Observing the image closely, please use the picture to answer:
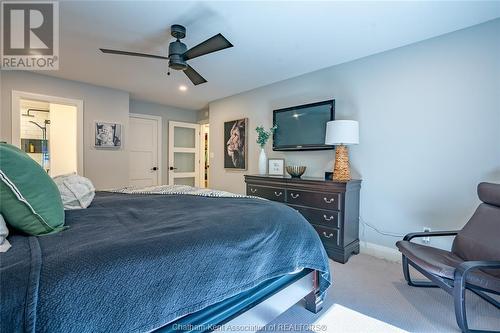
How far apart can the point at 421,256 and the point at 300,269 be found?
105 cm

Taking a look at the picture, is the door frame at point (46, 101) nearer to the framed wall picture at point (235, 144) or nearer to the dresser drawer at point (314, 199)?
the framed wall picture at point (235, 144)

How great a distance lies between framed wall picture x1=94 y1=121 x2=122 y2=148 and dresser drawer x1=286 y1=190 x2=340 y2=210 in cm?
344

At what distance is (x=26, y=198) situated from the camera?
3.23ft

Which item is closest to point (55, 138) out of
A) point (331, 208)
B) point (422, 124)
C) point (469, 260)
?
point (331, 208)

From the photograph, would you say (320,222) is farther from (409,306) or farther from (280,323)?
(280,323)

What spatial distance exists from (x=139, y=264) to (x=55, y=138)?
5022mm

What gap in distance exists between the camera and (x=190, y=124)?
6.10m

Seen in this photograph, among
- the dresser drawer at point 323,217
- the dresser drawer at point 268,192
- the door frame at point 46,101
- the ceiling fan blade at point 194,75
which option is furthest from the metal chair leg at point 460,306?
the door frame at point 46,101

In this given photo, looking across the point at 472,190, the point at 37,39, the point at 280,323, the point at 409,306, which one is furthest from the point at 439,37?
the point at 37,39

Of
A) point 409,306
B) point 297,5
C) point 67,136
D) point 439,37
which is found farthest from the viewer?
point 67,136

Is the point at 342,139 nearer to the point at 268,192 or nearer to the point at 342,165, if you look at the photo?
the point at 342,165

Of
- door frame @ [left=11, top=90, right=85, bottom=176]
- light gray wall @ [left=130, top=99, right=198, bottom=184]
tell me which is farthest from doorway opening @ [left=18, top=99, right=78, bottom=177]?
light gray wall @ [left=130, top=99, right=198, bottom=184]

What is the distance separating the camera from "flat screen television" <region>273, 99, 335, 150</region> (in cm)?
328

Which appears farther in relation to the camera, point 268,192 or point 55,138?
point 55,138
